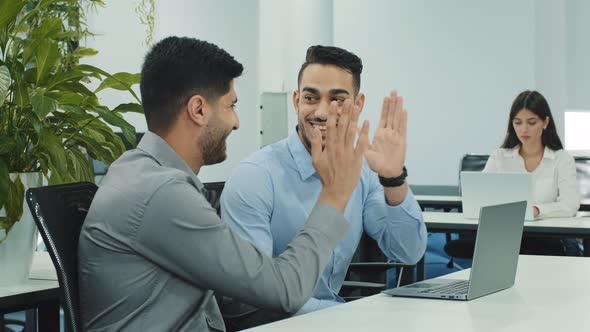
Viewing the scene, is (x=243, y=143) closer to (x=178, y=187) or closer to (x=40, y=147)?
(x=40, y=147)

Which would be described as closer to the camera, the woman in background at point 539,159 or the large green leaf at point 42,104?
the large green leaf at point 42,104

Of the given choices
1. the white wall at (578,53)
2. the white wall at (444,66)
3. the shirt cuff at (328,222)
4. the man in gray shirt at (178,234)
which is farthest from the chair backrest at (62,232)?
the white wall at (578,53)

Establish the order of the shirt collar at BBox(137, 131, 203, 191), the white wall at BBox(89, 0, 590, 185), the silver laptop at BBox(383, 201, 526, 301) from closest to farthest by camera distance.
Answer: the shirt collar at BBox(137, 131, 203, 191) → the silver laptop at BBox(383, 201, 526, 301) → the white wall at BBox(89, 0, 590, 185)

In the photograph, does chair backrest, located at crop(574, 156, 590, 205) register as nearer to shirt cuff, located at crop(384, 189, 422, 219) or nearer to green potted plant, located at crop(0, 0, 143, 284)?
shirt cuff, located at crop(384, 189, 422, 219)

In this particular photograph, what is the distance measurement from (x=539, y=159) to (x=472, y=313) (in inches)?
113

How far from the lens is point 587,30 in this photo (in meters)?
6.54

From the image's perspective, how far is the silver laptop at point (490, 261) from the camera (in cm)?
186

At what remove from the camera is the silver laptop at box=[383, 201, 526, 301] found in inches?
73.4

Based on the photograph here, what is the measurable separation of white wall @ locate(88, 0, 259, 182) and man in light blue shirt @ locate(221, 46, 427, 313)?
8.99 ft

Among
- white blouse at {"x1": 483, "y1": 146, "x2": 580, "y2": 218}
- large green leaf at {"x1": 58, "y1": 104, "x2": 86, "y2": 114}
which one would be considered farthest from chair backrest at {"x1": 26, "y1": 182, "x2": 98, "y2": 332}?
white blouse at {"x1": 483, "y1": 146, "x2": 580, "y2": 218}

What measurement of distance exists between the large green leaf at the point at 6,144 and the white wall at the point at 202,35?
2863 millimetres

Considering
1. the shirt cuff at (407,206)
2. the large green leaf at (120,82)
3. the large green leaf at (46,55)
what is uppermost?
the large green leaf at (46,55)

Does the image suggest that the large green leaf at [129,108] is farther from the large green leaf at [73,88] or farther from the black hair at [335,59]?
the black hair at [335,59]

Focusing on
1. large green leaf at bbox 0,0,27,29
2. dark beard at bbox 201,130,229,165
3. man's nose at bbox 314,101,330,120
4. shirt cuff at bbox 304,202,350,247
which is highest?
large green leaf at bbox 0,0,27,29
